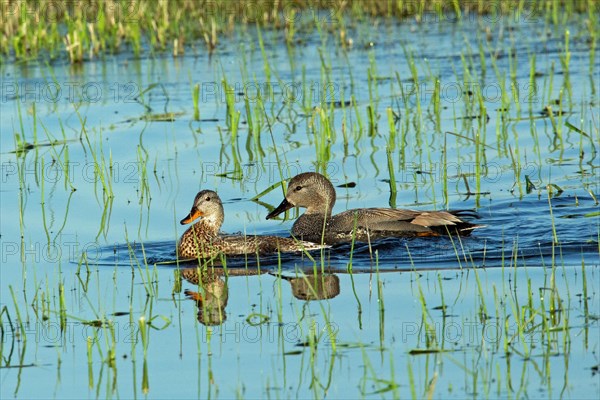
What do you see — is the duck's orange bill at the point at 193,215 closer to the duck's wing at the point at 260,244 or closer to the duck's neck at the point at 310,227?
the duck's wing at the point at 260,244

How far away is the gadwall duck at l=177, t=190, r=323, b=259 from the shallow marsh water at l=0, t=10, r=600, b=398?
0.16m

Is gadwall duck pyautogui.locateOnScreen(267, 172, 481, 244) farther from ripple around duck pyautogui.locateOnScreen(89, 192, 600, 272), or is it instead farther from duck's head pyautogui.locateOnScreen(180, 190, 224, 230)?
duck's head pyautogui.locateOnScreen(180, 190, 224, 230)

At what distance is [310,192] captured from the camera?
9688mm

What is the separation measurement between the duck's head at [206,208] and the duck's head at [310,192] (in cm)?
70

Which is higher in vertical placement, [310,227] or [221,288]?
[310,227]

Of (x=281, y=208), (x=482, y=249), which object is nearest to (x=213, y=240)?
(x=281, y=208)

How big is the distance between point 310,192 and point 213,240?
1125 millimetres

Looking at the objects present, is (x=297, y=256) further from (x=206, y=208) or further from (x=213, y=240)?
(x=206, y=208)

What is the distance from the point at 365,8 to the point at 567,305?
15123 mm

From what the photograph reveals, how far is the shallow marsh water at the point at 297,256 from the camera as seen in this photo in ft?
18.6

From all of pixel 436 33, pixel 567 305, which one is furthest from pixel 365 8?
pixel 567 305

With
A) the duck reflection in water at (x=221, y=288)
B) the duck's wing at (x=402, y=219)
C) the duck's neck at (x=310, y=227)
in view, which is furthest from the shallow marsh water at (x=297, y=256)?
the duck's neck at (x=310, y=227)

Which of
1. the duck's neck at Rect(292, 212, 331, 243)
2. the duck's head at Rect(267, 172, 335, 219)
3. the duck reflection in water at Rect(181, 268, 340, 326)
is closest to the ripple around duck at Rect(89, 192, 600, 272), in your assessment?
the duck reflection in water at Rect(181, 268, 340, 326)

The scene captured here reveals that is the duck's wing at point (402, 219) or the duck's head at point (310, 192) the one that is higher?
the duck's head at point (310, 192)
